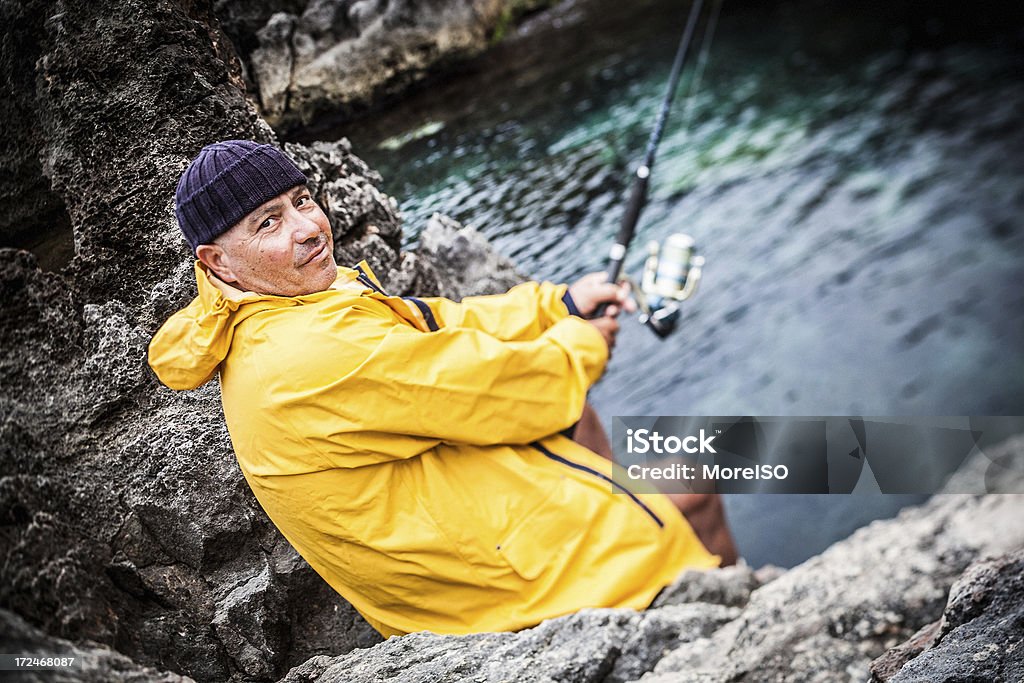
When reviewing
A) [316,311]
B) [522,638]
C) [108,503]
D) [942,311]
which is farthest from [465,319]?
[942,311]

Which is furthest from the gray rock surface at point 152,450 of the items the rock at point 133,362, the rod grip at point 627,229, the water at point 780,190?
the rod grip at point 627,229

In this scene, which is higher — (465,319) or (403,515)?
(465,319)

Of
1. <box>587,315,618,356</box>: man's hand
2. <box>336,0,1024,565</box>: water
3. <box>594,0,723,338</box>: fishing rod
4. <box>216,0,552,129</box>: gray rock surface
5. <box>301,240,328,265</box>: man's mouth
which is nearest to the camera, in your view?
<box>301,240,328,265</box>: man's mouth

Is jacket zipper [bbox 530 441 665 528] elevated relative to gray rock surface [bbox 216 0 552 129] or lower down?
lower down

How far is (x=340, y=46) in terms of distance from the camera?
3301 mm

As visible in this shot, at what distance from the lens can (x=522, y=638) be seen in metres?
2.59

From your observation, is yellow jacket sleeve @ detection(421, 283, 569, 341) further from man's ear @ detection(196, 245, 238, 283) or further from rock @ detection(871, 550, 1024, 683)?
rock @ detection(871, 550, 1024, 683)

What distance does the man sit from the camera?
2.30 m

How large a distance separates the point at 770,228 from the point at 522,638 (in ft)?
12.4

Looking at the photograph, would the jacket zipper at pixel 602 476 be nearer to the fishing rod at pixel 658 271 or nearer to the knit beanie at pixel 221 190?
the fishing rod at pixel 658 271

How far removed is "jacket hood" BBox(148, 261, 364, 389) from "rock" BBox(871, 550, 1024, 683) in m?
1.88

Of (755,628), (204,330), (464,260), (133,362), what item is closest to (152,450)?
(133,362)

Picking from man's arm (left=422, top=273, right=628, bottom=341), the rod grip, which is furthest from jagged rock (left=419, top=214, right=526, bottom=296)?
the rod grip

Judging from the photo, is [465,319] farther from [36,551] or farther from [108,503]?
[36,551]
